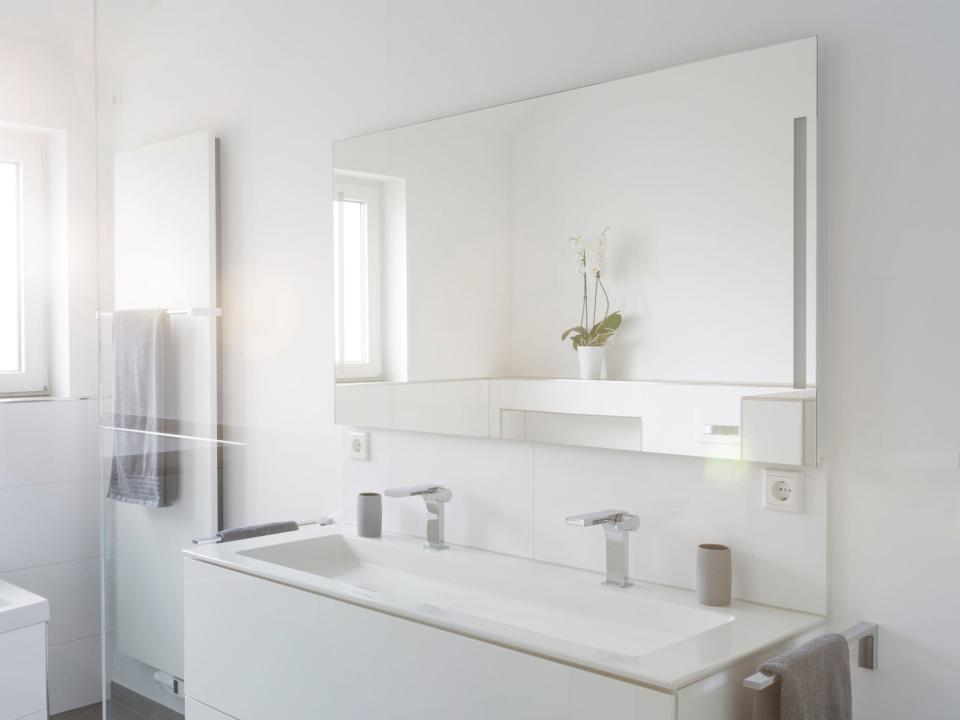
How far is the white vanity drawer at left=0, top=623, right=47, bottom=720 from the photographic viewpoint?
79.2 inches

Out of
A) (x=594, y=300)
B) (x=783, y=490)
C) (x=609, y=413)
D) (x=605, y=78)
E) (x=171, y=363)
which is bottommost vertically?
(x=783, y=490)

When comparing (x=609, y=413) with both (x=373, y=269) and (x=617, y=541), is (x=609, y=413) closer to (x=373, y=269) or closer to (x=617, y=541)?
(x=617, y=541)

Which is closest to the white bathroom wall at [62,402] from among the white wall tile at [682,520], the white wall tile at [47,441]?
the white wall tile at [47,441]

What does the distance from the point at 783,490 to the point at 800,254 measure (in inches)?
16.0

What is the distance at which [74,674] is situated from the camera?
7.31ft

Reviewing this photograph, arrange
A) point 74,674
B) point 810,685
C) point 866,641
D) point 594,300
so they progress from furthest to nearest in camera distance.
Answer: point 74,674 < point 594,300 < point 866,641 < point 810,685

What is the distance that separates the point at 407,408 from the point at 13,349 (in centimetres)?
92

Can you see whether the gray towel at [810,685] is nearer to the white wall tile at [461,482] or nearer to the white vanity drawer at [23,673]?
the white wall tile at [461,482]

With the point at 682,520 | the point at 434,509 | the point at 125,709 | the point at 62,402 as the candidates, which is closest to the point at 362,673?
the point at 434,509

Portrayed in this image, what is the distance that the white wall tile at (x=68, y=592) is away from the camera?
7.13 feet

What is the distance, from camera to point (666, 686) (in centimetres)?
122

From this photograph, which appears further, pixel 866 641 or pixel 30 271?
pixel 30 271

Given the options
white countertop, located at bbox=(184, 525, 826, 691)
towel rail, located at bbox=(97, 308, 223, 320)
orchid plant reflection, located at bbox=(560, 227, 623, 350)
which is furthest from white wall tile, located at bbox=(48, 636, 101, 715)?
orchid plant reflection, located at bbox=(560, 227, 623, 350)

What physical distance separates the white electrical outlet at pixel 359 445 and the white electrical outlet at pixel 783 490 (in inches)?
42.7
